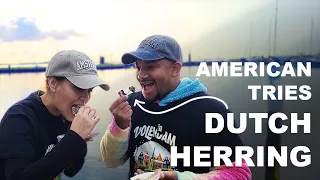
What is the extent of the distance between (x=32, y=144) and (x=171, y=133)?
0.66 m

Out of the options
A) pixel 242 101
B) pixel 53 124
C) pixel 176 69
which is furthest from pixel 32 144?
pixel 242 101

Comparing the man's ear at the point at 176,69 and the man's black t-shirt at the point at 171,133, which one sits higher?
the man's ear at the point at 176,69

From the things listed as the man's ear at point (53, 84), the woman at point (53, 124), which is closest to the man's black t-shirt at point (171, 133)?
the woman at point (53, 124)

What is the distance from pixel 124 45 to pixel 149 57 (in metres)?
0.16

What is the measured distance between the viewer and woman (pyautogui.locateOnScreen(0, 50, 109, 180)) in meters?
1.59

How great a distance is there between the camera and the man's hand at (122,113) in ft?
6.61

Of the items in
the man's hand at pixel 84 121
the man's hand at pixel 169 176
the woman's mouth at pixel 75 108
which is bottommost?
the man's hand at pixel 169 176

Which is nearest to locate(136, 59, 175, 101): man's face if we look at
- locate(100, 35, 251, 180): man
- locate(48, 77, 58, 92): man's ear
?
locate(100, 35, 251, 180): man

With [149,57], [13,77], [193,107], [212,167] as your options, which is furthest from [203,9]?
[13,77]

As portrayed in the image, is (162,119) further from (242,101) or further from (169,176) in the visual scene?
(242,101)

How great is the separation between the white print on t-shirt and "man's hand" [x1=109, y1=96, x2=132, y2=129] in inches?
2.6

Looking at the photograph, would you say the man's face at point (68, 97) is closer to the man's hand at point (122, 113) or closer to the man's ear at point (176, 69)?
the man's hand at point (122, 113)

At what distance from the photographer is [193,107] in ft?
6.41

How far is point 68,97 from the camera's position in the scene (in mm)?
1800
